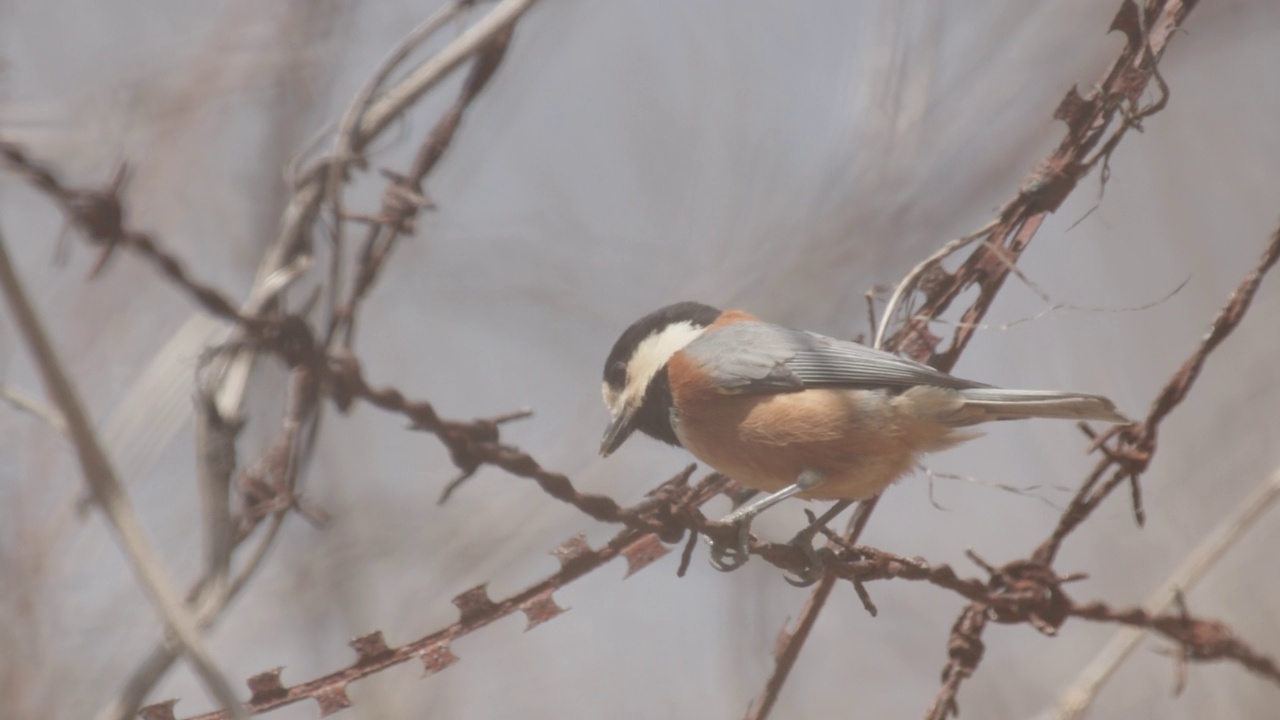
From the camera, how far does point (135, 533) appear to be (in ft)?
4.69

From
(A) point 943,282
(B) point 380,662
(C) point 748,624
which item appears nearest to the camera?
(B) point 380,662

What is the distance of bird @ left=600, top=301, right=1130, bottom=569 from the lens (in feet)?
9.54

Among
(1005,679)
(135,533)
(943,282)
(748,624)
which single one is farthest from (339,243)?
(1005,679)

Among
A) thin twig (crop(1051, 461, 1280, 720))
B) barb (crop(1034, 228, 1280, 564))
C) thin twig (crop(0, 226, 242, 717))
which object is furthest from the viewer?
thin twig (crop(1051, 461, 1280, 720))

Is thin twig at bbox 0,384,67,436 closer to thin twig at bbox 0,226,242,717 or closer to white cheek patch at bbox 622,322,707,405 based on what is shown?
thin twig at bbox 0,226,242,717

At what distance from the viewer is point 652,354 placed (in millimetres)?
3492

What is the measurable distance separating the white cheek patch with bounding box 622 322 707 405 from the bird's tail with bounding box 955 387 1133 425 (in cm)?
91

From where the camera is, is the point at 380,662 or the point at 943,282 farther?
the point at 943,282

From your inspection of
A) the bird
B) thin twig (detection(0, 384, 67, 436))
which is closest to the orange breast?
the bird

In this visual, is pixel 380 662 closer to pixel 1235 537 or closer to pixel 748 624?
pixel 1235 537

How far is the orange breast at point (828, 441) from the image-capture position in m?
2.95

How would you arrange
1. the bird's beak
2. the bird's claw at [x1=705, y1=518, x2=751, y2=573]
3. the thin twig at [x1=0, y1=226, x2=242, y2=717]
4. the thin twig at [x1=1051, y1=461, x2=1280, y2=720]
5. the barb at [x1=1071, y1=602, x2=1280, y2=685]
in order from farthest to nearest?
the bird's beak, the thin twig at [x1=1051, y1=461, x2=1280, y2=720], the bird's claw at [x1=705, y1=518, x2=751, y2=573], the barb at [x1=1071, y1=602, x2=1280, y2=685], the thin twig at [x1=0, y1=226, x2=242, y2=717]

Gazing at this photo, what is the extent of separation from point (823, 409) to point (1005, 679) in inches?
163

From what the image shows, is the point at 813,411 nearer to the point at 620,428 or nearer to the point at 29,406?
the point at 620,428
